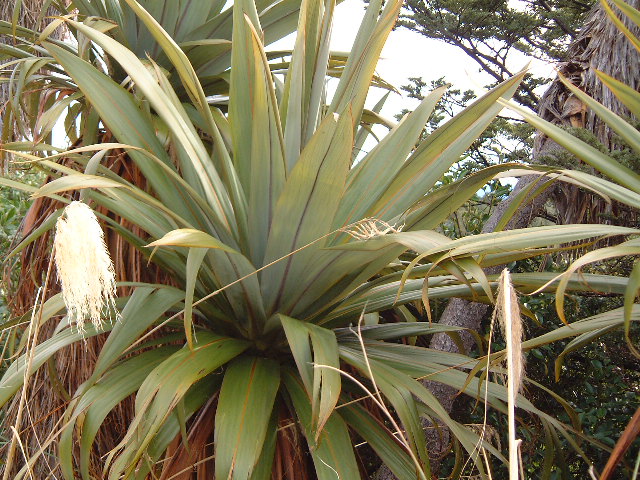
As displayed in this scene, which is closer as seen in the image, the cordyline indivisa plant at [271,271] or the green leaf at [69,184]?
the green leaf at [69,184]

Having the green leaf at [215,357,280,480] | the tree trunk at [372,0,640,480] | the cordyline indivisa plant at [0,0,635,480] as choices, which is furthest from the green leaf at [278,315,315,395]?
the tree trunk at [372,0,640,480]

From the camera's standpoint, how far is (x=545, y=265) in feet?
9.50

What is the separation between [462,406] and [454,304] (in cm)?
45

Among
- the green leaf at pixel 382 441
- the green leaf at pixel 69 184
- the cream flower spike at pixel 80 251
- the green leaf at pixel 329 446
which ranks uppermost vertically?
the green leaf at pixel 69 184

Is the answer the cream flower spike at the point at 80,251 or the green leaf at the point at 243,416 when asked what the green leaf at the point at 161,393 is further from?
the cream flower spike at the point at 80,251

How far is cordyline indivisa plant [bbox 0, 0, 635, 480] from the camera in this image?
57.5 inches

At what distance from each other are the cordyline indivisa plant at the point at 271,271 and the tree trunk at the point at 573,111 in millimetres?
563

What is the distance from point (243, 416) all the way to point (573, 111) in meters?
1.90

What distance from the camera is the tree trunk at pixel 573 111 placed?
2486mm

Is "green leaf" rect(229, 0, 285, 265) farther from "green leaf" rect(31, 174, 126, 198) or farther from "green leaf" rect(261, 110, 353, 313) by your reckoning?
"green leaf" rect(31, 174, 126, 198)

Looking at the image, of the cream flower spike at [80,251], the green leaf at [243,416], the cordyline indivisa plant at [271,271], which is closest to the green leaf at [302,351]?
the cordyline indivisa plant at [271,271]

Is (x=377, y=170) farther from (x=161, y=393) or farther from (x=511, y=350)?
(x=511, y=350)

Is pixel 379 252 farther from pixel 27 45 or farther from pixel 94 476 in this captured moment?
pixel 27 45

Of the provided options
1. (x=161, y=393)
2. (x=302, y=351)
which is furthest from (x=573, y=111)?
(x=161, y=393)
